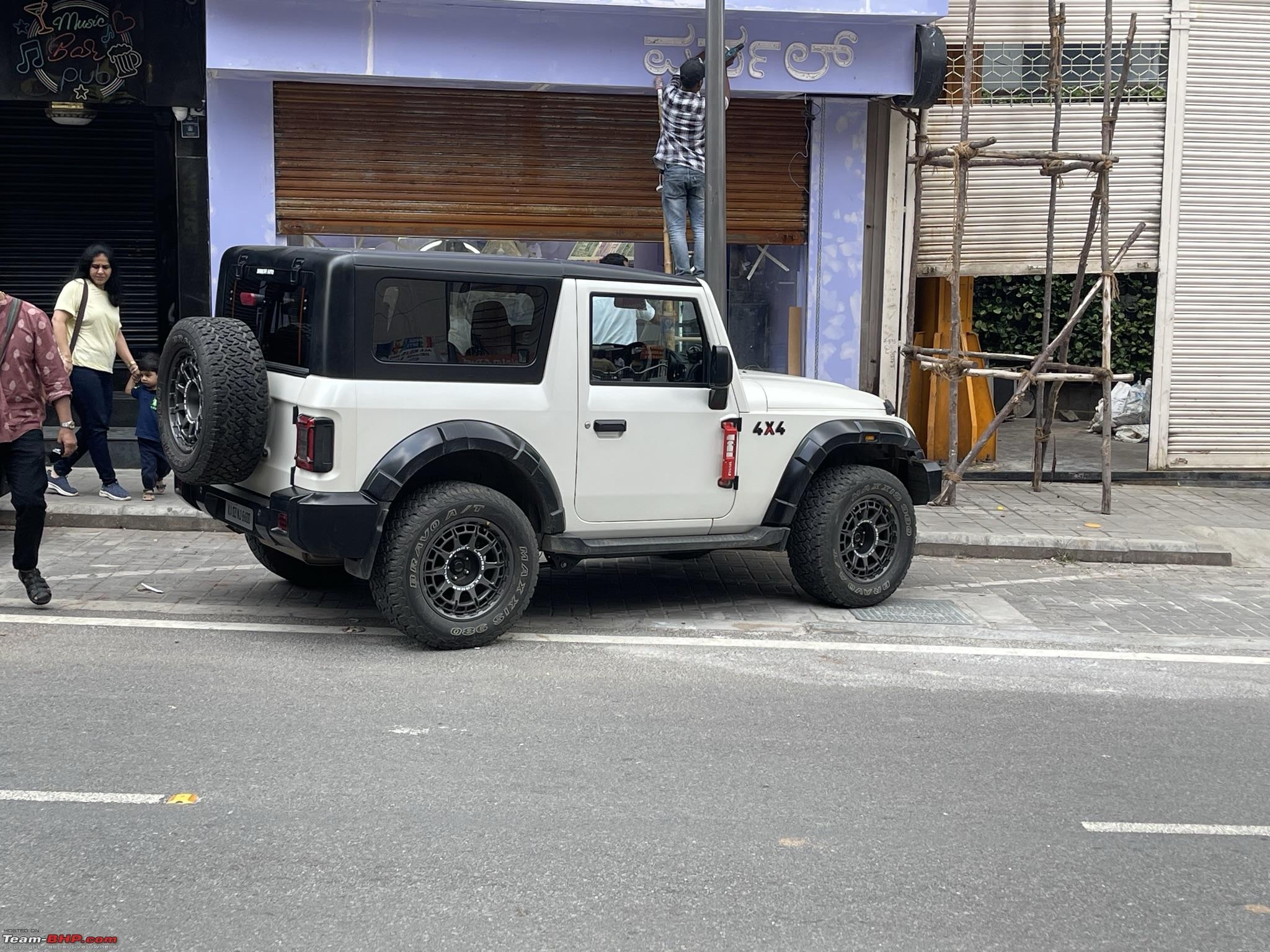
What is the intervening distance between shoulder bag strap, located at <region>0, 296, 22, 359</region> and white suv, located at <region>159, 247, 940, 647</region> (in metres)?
0.78

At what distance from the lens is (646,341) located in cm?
714

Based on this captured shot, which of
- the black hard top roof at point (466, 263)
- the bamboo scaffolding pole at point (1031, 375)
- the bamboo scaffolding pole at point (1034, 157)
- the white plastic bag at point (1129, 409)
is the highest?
the bamboo scaffolding pole at point (1034, 157)

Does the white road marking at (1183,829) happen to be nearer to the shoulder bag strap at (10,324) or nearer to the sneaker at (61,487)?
the shoulder bag strap at (10,324)

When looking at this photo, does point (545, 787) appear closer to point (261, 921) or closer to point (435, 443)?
point (261, 921)

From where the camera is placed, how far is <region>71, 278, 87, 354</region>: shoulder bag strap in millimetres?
9836

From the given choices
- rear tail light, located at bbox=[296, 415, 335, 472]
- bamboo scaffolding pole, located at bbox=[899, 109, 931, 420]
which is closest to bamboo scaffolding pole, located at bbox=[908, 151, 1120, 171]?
bamboo scaffolding pole, located at bbox=[899, 109, 931, 420]

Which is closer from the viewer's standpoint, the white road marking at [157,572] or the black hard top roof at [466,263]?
the black hard top roof at [466,263]

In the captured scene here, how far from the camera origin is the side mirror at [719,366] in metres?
7.27

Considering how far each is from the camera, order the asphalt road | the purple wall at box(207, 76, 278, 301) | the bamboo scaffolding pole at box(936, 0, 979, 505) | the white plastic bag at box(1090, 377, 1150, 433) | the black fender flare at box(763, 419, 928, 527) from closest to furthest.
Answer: the asphalt road, the black fender flare at box(763, 419, 928, 527), the bamboo scaffolding pole at box(936, 0, 979, 505), the purple wall at box(207, 76, 278, 301), the white plastic bag at box(1090, 377, 1150, 433)

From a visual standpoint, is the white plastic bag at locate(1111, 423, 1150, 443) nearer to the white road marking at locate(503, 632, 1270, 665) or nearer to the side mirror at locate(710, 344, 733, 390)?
the white road marking at locate(503, 632, 1270, 665)

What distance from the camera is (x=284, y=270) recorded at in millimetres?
6648

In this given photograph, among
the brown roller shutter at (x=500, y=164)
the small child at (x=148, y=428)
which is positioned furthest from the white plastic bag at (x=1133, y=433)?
the small child at (x=148, y=428)

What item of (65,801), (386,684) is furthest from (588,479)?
(65,801)

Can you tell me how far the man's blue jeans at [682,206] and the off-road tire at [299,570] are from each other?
4144mm
